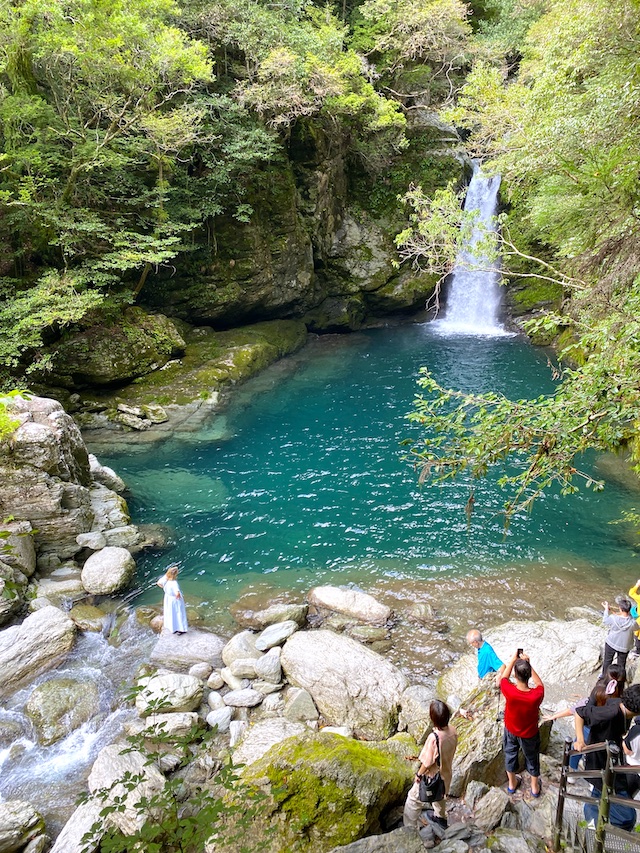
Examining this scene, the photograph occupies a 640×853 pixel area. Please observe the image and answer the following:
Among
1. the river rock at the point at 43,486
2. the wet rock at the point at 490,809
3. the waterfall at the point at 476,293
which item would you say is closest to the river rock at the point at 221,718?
the wet rock at the point at 490,809

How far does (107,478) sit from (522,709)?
498 inches

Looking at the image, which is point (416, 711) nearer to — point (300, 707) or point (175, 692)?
point (300, 707)

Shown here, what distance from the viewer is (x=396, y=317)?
3019 cm

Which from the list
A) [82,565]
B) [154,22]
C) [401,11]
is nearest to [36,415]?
[82,565]

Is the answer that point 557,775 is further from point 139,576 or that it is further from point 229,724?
point 139,576

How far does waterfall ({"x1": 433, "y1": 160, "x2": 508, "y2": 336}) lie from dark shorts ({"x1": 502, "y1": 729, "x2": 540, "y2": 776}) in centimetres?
2455

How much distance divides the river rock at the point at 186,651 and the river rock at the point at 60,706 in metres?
1.16

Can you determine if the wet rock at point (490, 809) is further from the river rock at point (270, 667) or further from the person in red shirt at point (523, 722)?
the river rock at point (270, 667)

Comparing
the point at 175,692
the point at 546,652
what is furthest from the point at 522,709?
the point at 175,692

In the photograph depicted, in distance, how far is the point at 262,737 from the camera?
6.99 meters

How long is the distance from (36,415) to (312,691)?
9.41 meters

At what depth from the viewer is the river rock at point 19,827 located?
5.59m

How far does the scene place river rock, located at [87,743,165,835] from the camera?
558cm

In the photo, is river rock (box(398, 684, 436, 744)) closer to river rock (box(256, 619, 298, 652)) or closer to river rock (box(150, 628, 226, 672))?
river rock (box(256, 619, 298, 652))
